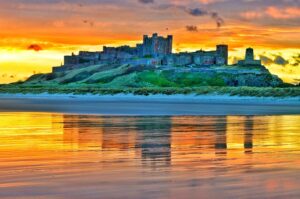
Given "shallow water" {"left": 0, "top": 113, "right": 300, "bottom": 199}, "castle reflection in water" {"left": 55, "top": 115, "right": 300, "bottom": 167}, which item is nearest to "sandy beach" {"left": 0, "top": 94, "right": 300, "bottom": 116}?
"castle reflection in water" {"left": 55, "top": 115, "right": 300, "bottom": 167}

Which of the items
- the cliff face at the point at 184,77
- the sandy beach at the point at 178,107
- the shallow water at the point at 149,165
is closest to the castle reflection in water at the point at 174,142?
the shallow water at the point at 149,165

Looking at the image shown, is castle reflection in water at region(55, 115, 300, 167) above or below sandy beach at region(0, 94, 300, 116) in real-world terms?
below

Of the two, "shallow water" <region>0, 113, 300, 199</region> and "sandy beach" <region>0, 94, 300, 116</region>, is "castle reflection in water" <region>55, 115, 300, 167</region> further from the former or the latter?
"sandy beach" <region>0, 94, 300, 116</region>

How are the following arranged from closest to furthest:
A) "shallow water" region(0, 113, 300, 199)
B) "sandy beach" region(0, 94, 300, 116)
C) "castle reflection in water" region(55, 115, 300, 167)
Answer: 1. "shallow water" region(0, 113, 300, 199)
2. "castle reflection in water" region(55, 115, 300, 167)
3. "sandy beach" region(0, 94, 300, 116)

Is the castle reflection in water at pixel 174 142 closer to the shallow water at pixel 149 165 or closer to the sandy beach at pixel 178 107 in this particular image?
the shallow water at pixel 149 165

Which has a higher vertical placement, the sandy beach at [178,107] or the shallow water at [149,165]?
the sandy beach at [178,107]

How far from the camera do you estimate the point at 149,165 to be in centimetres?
1134

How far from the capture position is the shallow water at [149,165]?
28.2ft

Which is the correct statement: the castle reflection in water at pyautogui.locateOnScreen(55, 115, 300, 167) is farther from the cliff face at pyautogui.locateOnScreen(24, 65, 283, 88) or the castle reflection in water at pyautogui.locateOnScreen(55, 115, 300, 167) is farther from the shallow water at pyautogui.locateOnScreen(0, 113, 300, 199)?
the cliff face at pyautogui.locateOnScreen(24, 65, 283, 88)

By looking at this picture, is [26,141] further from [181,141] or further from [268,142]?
[268,142]

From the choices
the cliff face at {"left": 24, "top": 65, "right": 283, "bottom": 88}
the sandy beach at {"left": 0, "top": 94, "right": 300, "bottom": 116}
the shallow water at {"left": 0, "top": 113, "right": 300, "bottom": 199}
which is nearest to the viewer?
the shallow water at {"left": 0, "top": 113, "right": 300, "bottom": 199}

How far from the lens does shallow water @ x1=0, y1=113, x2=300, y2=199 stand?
859cm

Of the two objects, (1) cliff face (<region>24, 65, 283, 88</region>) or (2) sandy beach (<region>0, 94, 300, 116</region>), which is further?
(1) cliff face (<region>24, 65, 283, 88</region>)

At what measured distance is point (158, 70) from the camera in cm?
17912
